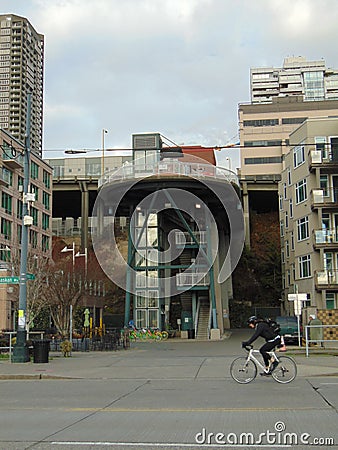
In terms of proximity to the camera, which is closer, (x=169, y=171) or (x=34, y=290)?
(x=34, y=290)

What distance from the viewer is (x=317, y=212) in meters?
44.3

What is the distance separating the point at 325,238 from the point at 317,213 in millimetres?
2067

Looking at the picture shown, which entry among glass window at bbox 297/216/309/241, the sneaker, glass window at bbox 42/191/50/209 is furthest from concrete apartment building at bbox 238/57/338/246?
the sneaker

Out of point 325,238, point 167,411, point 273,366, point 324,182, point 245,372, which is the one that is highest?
point 324,182

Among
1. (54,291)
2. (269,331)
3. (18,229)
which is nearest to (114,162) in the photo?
(18,229)

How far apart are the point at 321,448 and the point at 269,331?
815 centimetres

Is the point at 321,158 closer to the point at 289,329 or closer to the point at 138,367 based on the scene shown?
the point at 289,329

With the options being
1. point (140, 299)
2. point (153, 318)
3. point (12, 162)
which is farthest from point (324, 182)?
point (12, 162)

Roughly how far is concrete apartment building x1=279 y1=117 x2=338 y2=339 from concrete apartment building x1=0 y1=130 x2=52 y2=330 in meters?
22.6

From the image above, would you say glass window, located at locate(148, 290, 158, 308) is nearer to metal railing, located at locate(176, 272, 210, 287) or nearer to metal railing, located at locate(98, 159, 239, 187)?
metal railing, located at locate(176, 272, 210, 287)

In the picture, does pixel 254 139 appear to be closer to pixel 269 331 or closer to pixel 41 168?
pixel 41 168

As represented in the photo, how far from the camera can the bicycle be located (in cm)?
1577

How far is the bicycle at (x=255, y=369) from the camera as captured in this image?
15.8 metres

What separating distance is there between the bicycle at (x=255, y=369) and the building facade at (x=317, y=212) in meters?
27.4
